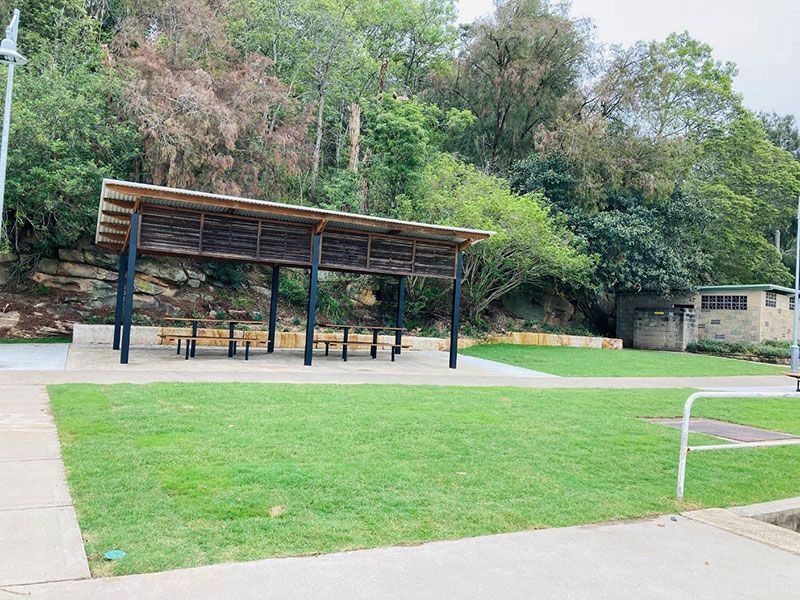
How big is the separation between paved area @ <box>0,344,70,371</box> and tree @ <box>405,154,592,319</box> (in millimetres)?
12832

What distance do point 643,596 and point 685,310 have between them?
2974 cm

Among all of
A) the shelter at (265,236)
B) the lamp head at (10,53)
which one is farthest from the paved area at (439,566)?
the lamp head at (10,53)

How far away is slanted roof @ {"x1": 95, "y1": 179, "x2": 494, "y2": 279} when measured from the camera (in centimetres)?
1261

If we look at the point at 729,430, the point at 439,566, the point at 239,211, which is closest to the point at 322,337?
the point at 239,211

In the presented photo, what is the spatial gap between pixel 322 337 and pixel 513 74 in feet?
63.6

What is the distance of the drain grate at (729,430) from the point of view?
26.5 feet

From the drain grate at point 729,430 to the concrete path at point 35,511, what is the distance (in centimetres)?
749

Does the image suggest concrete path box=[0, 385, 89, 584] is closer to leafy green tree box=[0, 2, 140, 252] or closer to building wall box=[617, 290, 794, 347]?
leafy green tree box=[0, 2, 140, 252]

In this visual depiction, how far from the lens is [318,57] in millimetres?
27422

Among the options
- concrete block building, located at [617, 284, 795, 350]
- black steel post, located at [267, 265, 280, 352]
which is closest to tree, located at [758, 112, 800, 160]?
concrete block building, located at [617, 284, 795, 350]

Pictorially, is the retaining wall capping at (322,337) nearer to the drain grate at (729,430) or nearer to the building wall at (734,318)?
the building wall at (734,318)

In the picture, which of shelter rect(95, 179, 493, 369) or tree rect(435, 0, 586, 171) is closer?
shelter rect(95, 179, 493, 369)

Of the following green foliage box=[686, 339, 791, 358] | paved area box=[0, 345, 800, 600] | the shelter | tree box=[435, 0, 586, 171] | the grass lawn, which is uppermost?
tree box=[435, 0, 586, 171]

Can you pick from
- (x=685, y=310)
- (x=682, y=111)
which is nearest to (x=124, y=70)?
(x=685, y=310)
